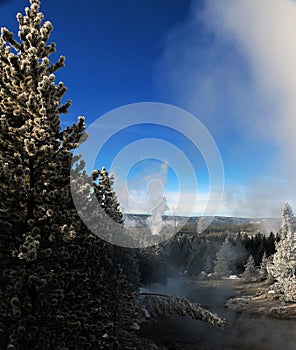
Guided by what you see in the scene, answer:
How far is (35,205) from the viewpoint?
11781 millimetres

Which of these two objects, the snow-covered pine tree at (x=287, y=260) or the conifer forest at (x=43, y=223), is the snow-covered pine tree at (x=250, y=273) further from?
the conifer forest at (x=43, y=223)

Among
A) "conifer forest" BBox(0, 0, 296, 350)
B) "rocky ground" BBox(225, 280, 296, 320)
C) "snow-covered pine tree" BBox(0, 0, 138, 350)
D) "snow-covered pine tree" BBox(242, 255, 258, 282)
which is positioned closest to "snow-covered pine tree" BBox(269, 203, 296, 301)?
"rocky ground" BBox(225, 280, 296, 320)

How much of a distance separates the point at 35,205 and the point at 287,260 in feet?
178

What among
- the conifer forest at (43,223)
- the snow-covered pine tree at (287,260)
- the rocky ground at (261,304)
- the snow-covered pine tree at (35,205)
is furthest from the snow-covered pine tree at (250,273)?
the snow-covered pine tree at (35,205)

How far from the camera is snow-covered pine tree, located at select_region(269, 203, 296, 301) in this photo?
53.6 meters

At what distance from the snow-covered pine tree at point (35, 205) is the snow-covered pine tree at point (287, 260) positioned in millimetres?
49084

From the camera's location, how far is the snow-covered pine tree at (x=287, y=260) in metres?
53.6

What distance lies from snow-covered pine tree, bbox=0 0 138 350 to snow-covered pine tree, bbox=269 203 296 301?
49084 millimetres

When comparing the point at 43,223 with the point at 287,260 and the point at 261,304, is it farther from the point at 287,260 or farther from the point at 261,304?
the point at 287,260

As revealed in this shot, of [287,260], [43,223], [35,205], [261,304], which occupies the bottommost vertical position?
[261,304]

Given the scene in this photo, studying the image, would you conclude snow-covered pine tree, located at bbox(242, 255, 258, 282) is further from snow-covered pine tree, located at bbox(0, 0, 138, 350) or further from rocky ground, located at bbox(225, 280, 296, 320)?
snow-covered pine tree, located at bbox(0, 0, 138, 350)

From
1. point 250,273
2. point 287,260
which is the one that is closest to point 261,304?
point 287,260

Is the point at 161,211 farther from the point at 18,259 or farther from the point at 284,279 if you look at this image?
the point at 284,279

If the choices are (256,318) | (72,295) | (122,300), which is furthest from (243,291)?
(72,295)
